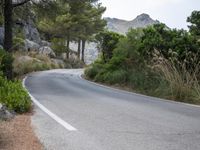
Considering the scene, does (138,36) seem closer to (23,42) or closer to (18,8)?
(18,8)

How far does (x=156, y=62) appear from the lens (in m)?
20.0

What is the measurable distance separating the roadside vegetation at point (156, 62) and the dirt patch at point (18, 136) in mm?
8822

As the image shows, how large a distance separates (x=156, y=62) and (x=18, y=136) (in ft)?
40.5

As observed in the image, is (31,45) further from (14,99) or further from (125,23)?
(125,23)

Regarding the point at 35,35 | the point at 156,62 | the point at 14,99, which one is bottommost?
the point at 14,99

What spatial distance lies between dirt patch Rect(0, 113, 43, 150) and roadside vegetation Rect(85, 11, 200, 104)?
882 centimetres

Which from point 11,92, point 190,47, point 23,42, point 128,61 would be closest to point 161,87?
A: point 190,47

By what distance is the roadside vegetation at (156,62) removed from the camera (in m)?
18.1

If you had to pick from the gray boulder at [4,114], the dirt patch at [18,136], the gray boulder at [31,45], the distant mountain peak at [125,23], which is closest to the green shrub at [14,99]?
the dirt patch at [18,136]

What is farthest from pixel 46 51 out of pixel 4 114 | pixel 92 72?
pixel 4 114

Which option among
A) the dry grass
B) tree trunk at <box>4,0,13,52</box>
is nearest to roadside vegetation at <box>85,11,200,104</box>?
the dry grass

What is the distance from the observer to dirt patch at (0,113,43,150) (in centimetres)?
764

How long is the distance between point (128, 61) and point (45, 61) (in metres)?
24.7

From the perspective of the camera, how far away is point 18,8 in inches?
1033
